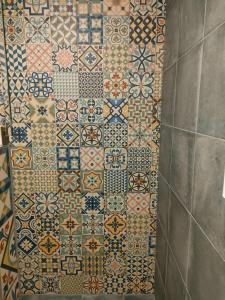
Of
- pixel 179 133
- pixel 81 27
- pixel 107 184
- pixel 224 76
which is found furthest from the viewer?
pixel 107 184

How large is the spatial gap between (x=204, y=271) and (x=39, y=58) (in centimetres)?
128

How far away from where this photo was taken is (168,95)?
1.19 metres

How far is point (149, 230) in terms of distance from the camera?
57.9 inches

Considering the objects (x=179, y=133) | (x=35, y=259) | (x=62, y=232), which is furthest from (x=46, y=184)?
(x=179, y=133)

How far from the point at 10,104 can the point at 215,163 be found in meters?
1.17

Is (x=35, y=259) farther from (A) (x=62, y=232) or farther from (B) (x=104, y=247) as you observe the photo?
(B) (x=104, y=247)

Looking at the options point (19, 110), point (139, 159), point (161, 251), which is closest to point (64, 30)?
point (19, 110)

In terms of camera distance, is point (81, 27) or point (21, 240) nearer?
point (81, 27)

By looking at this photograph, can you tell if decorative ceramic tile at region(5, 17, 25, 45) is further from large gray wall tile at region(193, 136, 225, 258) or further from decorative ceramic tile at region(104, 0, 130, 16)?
large gray wall tile at region(193, 136, 225, 258)

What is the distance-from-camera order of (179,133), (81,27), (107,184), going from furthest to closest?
(107,184), (81,27), (179,133)

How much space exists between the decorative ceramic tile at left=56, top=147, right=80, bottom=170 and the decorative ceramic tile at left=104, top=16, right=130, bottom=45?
0.66 metres

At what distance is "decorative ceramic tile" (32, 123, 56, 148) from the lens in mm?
1366

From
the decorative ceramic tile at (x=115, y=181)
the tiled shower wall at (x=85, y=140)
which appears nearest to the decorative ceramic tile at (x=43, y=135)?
the tiled shower wall at (x=85, y=140)

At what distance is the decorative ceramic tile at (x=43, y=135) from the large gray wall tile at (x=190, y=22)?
32.4 inches
